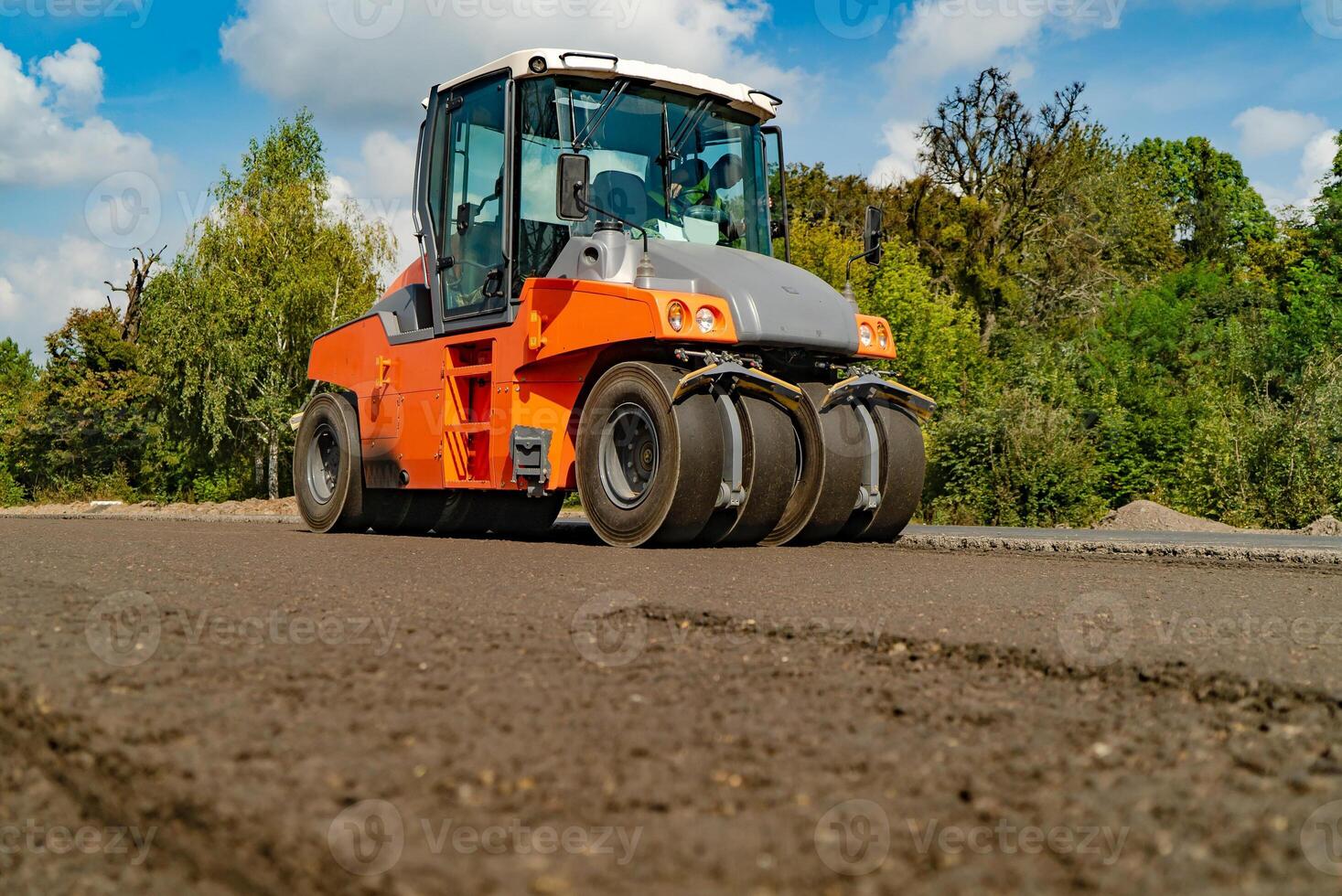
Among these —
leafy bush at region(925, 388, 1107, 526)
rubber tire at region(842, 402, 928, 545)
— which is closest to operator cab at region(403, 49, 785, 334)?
rubber tire at region(842, 402, 928, 545)

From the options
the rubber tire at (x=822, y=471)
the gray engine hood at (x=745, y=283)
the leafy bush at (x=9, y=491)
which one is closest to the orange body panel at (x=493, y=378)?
the gray engine hood at (x=745, y=283)

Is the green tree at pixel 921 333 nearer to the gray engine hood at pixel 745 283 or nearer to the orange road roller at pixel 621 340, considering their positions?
the orange road roller at pixel 621 340

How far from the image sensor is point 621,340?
24.0ft

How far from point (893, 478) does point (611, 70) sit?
136 inches

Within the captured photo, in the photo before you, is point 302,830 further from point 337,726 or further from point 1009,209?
point 1009,209

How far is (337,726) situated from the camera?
220cm

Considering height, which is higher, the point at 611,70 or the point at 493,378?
the point at 611,70
